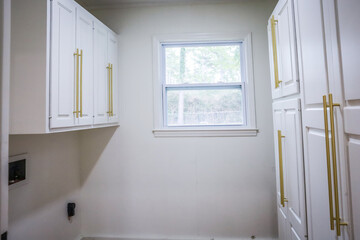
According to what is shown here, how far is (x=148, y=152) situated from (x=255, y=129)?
1.19 m

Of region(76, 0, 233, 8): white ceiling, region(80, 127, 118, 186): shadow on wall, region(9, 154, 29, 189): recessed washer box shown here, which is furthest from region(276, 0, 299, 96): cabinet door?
region(9, 154, 29, 189): recessed washer box

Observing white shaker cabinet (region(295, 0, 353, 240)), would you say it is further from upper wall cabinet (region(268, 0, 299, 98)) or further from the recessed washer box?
the recessed washer box

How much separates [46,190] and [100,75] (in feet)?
3.77

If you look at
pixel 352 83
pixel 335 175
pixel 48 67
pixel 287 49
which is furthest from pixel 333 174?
pixel 48 67

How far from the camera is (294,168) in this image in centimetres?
121

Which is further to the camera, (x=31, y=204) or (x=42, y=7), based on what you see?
(x=31, y=204)

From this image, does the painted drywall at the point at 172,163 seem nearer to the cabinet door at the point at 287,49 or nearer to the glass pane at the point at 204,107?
the glass pane at the point at 204,107


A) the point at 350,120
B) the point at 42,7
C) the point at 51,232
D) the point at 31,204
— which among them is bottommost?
the point at 51,232

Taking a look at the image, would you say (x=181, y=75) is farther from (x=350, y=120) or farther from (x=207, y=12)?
(x=350, y=120)

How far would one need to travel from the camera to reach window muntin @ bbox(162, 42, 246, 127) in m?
2.16

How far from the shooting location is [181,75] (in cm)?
222

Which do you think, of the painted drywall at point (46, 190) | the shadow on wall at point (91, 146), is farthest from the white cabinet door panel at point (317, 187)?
the painted drywall at point (46, 190)

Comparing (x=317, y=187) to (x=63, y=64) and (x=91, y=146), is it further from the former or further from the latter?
(x=91, y=146)

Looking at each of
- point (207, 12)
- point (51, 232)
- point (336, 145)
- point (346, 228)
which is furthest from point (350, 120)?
point (51, 232)
